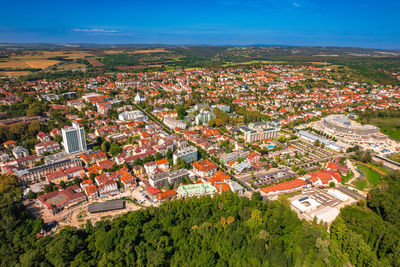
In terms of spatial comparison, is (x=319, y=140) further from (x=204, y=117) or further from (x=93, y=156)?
(x=93, y=156)

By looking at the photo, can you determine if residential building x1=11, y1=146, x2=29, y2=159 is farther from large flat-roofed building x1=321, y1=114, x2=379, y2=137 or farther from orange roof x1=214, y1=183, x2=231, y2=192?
large flat-roofed building x1=321, y1=114, x2=379, y2=137

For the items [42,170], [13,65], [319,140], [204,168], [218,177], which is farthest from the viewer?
[13,65]

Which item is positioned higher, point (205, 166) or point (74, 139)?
point (74, 139)

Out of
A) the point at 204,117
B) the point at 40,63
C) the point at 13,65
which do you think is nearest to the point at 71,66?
the point at 40,63

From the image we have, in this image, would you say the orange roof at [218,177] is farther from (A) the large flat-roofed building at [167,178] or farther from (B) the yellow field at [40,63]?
(B) the yellow field at [40,63]

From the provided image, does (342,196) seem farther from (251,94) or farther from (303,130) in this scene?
(251,94)

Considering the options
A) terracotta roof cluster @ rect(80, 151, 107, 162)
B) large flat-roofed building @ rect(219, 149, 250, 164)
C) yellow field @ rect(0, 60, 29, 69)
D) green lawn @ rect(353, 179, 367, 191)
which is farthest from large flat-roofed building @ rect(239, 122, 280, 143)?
yellow field @ rect(0, 60, 29, 69)

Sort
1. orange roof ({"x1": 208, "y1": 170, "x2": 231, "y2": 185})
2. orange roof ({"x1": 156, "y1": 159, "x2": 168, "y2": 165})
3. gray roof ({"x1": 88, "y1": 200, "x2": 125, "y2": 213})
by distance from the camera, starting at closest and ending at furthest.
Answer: gray roof ({"x1": 88, "y1": 200, "x2": 125, "y2": 213})
orange roof ({"x1": 208, "y1": 170, "x2": 231, "y2": 185})
orange roof ({"x1": 156, "y1": 159, "x2": 168, "y2": 165})
